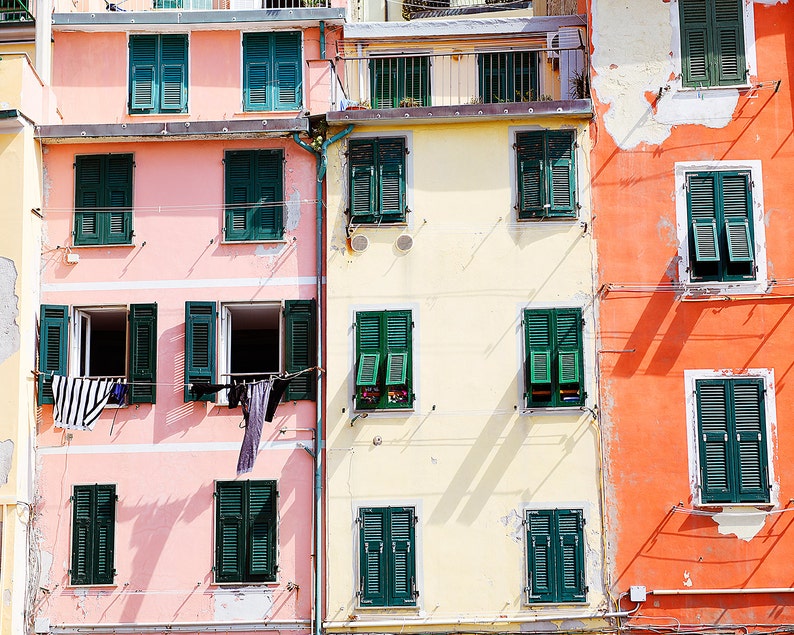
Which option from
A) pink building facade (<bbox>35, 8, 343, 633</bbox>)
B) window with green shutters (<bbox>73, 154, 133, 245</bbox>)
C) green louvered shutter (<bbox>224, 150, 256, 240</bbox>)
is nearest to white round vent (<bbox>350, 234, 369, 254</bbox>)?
pink building facade (<bbox>35, 8, 343, 633</bbox>)

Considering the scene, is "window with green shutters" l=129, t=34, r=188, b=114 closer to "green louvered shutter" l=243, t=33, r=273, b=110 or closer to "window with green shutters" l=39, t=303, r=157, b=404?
"green louvered shutter" l=243, t=33, r=273, b=110

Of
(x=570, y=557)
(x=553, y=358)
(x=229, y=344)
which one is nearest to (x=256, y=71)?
(x=229, y=344)

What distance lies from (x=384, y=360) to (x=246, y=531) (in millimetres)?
3303

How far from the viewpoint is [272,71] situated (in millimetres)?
22047

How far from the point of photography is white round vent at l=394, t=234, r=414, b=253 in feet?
67.7

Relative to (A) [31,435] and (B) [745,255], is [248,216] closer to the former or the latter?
(A) [31,435]

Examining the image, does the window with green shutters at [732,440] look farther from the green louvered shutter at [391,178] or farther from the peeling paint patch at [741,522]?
the green louvered shutter at [391,178]

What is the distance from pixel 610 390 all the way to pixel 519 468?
72.5 inches

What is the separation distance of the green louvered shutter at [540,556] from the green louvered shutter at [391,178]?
16.8ft

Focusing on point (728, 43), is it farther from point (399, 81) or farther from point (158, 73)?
point (158, 73)

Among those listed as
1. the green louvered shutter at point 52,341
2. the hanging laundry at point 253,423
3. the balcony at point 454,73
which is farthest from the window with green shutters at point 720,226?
the green louvered shutter at point 52,341

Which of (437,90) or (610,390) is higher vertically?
(437,90)

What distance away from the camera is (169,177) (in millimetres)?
21078

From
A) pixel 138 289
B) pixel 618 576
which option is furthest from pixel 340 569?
pixel 138 289
